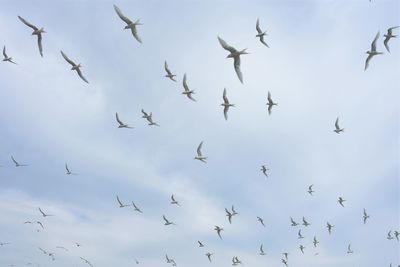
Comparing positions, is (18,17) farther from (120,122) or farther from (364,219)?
(364,219)

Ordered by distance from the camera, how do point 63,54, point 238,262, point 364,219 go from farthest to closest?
point 238,262, point 364,219, point 63,54

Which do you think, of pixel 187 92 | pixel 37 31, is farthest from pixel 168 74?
pixel 37 31

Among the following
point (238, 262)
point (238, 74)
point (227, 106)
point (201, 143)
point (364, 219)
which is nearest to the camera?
point (238, 74)

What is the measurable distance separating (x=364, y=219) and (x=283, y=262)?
20045 mm

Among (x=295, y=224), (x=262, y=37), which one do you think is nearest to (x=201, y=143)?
(x=262, y=37)

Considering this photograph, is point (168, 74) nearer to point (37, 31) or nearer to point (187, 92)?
point (187, 92)

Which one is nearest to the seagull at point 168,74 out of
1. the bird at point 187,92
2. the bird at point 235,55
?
the bird at point 187,92

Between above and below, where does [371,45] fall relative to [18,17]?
above

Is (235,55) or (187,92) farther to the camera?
(187,92)

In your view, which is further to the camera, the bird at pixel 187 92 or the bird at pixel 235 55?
the bird at pixel 187 92

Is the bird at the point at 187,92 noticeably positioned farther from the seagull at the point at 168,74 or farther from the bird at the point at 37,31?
the bird at the point at 37,31

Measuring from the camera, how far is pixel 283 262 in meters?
99.6

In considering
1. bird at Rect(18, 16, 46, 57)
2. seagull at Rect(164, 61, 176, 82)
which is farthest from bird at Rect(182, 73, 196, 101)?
bird at Rect(18, 16, 46, 57)

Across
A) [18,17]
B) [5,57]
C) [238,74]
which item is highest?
[5,57]
